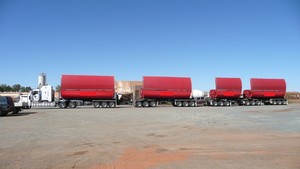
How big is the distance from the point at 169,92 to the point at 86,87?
36.2 feet

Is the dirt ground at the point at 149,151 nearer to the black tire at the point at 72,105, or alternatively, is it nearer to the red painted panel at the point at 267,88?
the black tire at the point at 72,105

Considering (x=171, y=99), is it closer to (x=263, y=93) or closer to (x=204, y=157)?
(x=263, y=93)

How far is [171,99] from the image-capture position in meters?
43.2

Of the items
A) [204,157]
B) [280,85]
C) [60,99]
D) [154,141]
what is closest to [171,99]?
[60,99]

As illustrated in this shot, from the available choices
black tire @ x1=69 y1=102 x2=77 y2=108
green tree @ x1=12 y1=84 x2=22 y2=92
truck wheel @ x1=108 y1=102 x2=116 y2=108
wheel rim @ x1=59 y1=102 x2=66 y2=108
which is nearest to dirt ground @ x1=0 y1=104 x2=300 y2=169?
black tire @ x1=69 y1=102 x2=77 y2=108

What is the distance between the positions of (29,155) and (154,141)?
4387 mm

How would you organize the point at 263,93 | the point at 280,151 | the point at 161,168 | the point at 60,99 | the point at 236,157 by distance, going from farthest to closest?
the point at 263,93 → the point at 60,99 → the point at 280,151 → the point at 236,157 → the point at 161,168

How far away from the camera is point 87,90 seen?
3869 centimetres

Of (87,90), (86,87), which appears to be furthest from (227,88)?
(86,87)

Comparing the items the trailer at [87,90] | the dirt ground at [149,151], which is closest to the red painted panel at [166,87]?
the trailer at [87,90]

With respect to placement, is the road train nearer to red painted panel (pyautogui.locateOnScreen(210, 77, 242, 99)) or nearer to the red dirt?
red painted panel (pyautogui.locateOnScreen(210, 77, 242, 99))

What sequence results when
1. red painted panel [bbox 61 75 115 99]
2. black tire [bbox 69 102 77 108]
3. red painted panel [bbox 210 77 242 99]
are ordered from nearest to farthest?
red painted panel [bbox 61 75 115 99] → black tire [bbox 69 102 77 108] → red painted panel [bbox 210 77 242 99]

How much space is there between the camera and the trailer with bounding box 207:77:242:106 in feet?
149

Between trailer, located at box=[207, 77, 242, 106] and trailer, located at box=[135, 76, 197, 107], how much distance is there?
3791 mm
